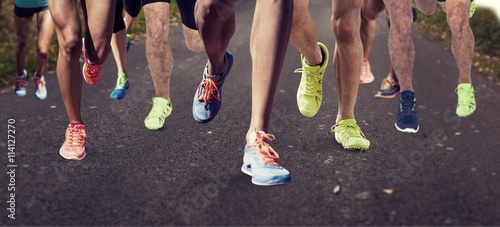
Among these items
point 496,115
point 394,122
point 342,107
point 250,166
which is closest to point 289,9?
point 250,166

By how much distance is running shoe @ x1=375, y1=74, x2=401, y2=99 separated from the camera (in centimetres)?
740

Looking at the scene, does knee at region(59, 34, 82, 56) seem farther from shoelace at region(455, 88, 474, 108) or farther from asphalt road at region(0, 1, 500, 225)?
shoelace at region(455, 88, 474, 108)

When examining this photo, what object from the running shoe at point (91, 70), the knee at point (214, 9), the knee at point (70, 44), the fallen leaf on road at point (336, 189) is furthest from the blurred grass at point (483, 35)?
the knee at point (70, 44)

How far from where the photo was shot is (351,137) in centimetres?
539

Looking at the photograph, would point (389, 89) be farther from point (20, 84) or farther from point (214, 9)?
point (20, 84)

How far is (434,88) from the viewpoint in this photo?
7.85 meters

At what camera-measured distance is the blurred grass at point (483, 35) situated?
8.95 metres

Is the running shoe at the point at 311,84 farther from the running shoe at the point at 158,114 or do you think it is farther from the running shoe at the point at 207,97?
the running shoe at the point at 158,114

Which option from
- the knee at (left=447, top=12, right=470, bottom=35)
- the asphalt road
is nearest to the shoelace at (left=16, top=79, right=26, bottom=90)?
the asphalt road

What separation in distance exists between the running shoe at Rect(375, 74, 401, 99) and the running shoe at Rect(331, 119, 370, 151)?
2.03 m

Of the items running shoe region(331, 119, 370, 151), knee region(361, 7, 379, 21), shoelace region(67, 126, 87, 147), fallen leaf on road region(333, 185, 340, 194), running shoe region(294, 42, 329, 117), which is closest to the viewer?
fallen leaf on road region(333, 185, 340, 194)

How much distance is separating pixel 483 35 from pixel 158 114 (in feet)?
19.7

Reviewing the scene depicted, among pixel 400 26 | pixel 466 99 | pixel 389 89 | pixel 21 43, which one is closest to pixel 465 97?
pixel 466 99

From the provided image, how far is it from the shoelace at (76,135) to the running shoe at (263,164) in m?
1.42
